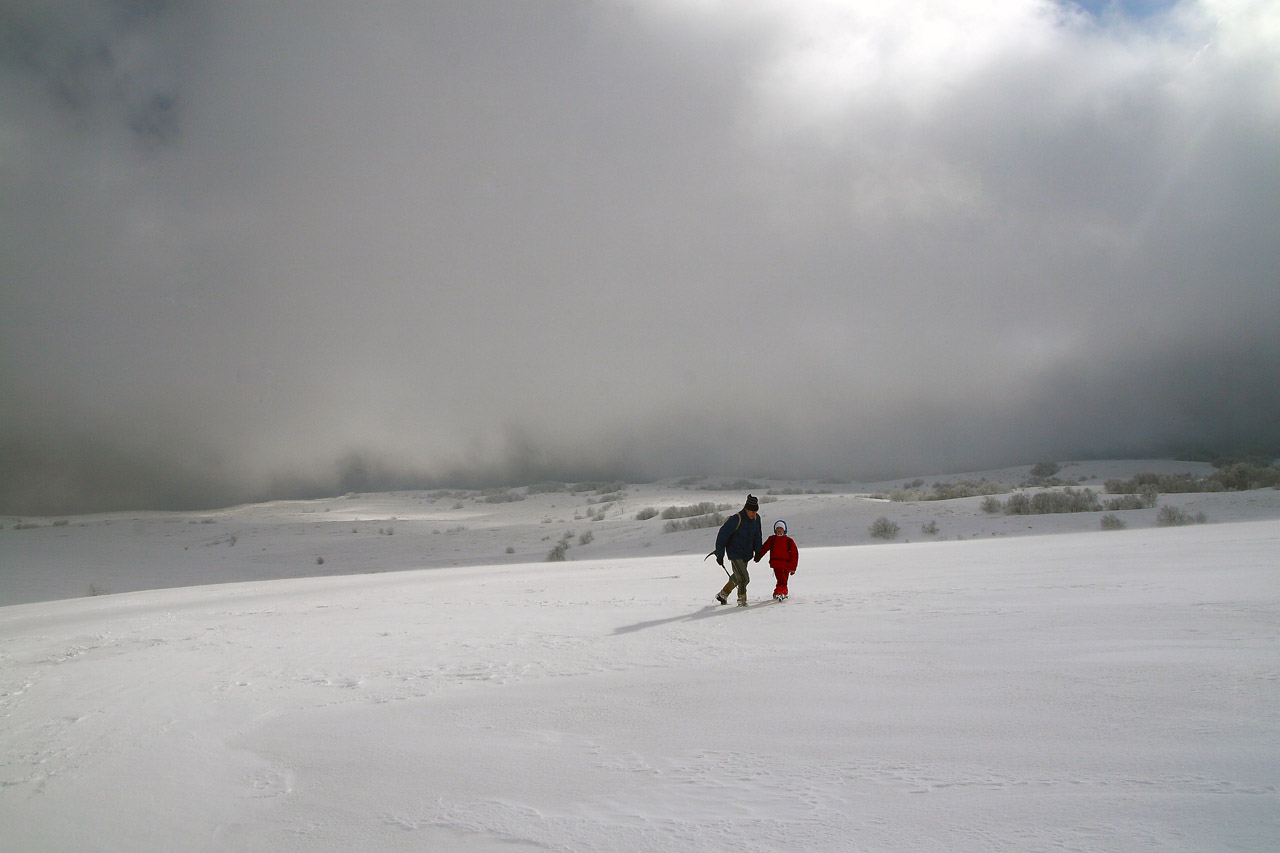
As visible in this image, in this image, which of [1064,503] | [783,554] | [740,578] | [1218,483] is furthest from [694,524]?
[1218,483]

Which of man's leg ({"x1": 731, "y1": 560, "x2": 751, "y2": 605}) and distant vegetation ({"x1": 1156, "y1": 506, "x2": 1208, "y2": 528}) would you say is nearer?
man's leg ({"x1": 731, "y1": 560, "x2": 751, "y2": 605})

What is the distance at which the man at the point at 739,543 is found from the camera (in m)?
9.72

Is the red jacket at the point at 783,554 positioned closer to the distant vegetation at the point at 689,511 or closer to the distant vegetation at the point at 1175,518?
the distant vegetation at the point at 1175,518

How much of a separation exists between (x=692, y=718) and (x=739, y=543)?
217 inches

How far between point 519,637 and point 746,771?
15.8ft

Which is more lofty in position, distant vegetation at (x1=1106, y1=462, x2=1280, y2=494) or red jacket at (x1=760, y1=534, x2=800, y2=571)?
red jacket at (x1=760, y1=534, x2=800, y2=571)

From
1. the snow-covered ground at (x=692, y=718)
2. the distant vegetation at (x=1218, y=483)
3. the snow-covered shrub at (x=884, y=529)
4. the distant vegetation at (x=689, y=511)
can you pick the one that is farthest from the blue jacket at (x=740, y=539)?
the distant vegetation at (x=1218, y=483)

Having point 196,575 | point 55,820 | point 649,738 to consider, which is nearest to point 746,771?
point 649,738

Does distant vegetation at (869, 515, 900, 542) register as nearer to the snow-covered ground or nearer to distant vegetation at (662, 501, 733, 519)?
distant vegetation at (662, 501, 733, 519)

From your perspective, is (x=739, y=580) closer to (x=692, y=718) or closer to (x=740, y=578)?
(x=740, y=578)

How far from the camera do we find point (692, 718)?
4605 mm

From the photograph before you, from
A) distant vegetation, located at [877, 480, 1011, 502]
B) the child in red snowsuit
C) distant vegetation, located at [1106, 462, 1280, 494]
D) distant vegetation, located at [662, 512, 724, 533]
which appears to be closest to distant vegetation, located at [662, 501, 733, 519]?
distant vegetation, located at [662, 512, 724, 533]

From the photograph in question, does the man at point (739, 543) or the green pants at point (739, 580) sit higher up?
the man at point (739, 543)

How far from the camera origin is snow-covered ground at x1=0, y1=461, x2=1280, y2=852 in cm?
305
